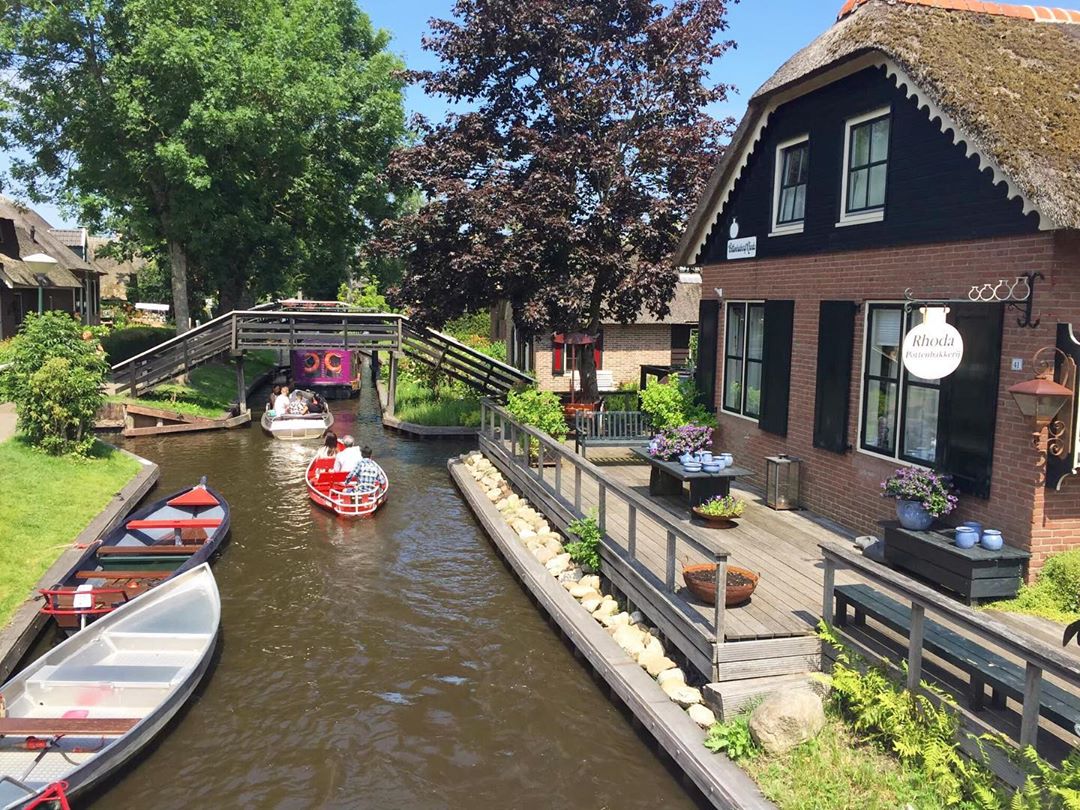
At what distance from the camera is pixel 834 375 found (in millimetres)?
10719

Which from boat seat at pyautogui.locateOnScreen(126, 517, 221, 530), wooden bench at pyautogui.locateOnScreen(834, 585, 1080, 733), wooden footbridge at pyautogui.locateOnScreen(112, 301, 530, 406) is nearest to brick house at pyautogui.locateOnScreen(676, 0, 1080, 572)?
wooden bench at pyautogui.locateOnScreen(834, 585, 1080, 733)

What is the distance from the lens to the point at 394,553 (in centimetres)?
1313

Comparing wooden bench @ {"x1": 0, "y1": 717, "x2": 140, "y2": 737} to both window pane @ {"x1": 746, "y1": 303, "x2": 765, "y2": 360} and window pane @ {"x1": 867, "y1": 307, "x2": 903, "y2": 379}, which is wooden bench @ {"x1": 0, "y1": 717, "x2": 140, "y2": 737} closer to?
window pane @ {"x1": 867, "y1": 307, "x2": 903, "y2": 379}

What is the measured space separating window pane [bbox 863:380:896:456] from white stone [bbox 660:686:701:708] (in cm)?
424

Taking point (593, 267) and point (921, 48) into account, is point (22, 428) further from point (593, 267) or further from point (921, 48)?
point (921, 48)

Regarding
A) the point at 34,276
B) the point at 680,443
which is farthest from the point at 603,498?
the point at 34,276

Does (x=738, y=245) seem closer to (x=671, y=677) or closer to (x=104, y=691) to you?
(x=671, y=677)

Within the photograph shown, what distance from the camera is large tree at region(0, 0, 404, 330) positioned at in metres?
24.0

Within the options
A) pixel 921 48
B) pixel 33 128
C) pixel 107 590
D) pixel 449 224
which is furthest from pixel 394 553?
pixel 33 128

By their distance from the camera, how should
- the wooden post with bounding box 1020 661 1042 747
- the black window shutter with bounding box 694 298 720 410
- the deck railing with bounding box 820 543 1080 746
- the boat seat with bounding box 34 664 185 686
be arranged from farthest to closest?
the black window shutter with bounding box 694 298 720 410 < the boat seat with bounding box 34 664 185 686 < the wooden post with bounding box 1020 661 1042 747 < the deck railing with bounding box 820 543 1080 746

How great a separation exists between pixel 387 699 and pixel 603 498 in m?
3.53

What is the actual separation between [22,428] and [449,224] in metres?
9.17

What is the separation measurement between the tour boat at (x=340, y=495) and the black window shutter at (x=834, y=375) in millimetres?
8108

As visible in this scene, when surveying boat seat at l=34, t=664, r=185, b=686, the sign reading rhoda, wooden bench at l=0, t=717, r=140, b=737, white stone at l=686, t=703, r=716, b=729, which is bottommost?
boat seat at l=34, t=664, r=185, b=686
